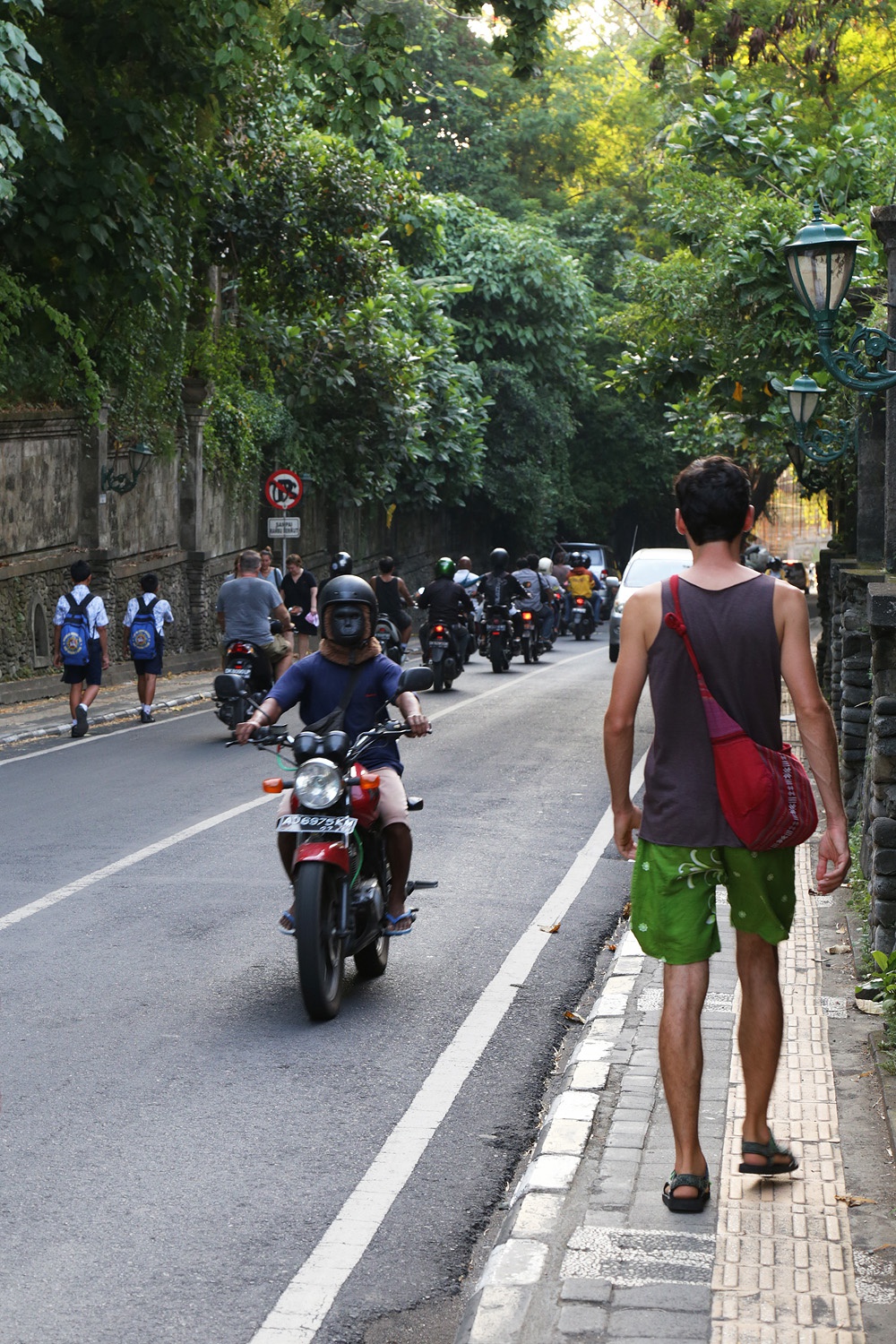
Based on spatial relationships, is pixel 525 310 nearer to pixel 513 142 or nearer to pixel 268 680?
pixel 513 142

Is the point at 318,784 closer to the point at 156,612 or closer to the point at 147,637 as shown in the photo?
the point at 147,637

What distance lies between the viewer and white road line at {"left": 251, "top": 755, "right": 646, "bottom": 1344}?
413 cm

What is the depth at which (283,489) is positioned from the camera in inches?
1156

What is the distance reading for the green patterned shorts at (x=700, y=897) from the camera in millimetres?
4578

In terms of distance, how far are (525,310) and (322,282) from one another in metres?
14.7

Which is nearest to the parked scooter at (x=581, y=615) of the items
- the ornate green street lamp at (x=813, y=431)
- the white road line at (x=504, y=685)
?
the white road line at (x=504, y=685)

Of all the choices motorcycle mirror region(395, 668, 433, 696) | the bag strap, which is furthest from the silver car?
the bag strap

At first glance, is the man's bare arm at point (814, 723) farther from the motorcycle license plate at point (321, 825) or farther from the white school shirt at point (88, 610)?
the white school shirt at point (88, 610)

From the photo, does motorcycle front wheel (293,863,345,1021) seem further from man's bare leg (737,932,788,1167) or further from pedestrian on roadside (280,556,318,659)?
pedestrian on roadside (280,556,318,659)

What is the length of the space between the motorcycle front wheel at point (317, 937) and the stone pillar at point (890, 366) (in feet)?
14.6

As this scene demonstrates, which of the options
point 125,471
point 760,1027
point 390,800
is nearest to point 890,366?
point 390,800

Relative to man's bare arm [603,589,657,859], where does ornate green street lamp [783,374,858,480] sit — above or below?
above

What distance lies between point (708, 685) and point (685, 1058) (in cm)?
100

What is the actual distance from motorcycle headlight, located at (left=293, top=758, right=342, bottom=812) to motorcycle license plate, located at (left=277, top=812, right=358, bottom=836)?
57 mm
